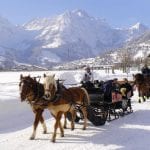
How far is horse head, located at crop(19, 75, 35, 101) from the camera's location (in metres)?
12.0

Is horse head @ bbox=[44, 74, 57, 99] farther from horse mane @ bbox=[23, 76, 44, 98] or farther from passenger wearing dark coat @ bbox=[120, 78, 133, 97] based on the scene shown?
passenger wearing dark coat @ bbox=[120, 78, 133, 97]

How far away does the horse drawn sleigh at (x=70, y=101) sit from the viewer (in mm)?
12445

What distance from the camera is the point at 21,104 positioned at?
20156mm

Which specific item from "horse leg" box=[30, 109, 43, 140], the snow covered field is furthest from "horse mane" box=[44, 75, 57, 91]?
the snow covered field

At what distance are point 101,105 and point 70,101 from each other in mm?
2771

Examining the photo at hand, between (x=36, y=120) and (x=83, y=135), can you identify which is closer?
(x=36, y=120)

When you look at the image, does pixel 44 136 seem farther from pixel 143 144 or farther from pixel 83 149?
pixel 143 144

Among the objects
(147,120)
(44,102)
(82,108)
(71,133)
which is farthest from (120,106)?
(44,102)

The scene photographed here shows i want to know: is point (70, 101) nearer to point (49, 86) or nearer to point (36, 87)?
point (49, 86)

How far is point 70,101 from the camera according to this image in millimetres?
13445

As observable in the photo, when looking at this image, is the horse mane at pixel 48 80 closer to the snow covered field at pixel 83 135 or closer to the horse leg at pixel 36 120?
the horse leg at pixel 36 120

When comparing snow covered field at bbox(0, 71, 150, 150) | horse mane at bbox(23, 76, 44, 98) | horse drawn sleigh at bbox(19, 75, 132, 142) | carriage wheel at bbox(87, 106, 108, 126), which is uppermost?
horse mane at bbox(23, 76, 44, 98)

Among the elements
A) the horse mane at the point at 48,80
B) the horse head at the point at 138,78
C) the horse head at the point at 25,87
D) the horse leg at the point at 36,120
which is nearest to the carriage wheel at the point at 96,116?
the horse leg at the point at 36,120

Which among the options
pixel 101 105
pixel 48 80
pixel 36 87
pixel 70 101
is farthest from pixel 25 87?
pixel 101 105
